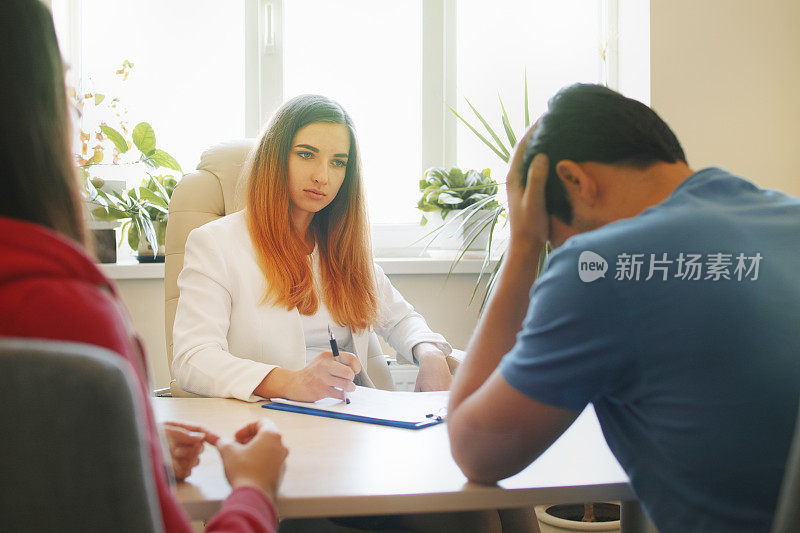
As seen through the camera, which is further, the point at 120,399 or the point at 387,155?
the point at 387,155

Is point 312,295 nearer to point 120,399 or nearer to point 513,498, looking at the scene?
point 513,498

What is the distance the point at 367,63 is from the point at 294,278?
144 centimetres

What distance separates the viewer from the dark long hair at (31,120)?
543 mm

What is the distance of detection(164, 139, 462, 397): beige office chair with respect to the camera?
6.11ft

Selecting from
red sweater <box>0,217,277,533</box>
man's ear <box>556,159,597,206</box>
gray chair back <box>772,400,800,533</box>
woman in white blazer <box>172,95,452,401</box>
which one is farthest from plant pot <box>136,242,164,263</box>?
gray chair back <box>772,400,800,533</box>

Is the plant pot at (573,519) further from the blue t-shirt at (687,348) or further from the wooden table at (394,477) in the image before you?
the blue t-shirt at (687,348)

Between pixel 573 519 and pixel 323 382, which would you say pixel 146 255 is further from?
pixel 573 519

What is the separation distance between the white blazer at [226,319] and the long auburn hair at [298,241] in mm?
37

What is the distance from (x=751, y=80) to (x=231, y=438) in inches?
90.8

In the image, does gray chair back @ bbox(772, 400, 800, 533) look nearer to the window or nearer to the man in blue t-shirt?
the man in blue t-shirt

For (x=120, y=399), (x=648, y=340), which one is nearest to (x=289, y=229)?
(x=648, y=340)

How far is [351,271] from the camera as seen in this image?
1855mm

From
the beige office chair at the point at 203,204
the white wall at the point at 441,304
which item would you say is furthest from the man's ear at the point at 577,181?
the white wall at the point at 441,304

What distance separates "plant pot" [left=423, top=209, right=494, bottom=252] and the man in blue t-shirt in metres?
1.57
